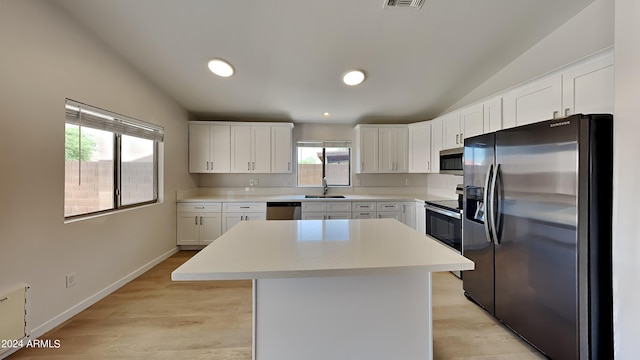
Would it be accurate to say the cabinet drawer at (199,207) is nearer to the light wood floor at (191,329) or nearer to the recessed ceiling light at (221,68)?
the light wood floor at (191,329)

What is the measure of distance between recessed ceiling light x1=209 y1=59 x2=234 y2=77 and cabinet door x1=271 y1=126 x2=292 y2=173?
1.39 m

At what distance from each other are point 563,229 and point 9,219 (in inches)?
140

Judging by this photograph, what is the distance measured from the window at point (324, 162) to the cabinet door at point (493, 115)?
7.73 ft

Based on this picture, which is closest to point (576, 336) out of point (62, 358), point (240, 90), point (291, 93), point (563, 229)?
point (563, 229)

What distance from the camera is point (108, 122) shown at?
8.71 ft

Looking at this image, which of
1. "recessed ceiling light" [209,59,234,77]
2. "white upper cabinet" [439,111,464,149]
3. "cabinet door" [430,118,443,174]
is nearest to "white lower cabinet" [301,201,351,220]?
"cabinet door" [430,118,443,174]

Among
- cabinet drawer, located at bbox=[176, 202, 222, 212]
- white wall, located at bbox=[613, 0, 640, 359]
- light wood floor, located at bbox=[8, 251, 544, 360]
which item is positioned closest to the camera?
white wall, located at bbox=[613, 0, 640, 359]

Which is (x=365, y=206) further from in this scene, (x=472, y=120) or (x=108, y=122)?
(x=108, y=122)

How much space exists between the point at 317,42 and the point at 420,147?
251cm

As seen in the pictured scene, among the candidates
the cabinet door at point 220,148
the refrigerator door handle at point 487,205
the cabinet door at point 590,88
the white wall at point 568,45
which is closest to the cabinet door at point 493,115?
the white wall at point 568,45

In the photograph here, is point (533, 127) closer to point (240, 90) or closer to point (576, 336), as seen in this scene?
point (576, 336)

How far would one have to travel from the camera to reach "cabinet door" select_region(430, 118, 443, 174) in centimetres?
388

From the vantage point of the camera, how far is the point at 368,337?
1354mm

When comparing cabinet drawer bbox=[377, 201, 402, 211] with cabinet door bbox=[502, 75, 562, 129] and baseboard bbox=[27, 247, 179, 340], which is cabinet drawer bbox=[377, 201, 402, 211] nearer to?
cabinet door bbox=[502, 75, 562, 129]
